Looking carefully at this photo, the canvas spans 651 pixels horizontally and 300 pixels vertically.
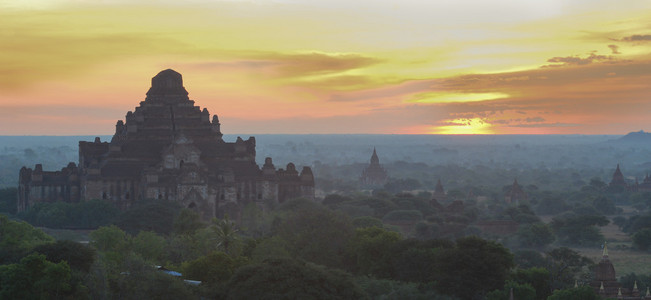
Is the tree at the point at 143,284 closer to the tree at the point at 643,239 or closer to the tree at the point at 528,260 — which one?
the tree at the point at 528,260

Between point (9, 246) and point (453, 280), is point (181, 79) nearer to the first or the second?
point (9, 246)

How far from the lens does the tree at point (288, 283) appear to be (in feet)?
150

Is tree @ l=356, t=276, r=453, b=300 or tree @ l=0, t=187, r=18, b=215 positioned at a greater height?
tree @ l=0, t=187, r=18, b=215

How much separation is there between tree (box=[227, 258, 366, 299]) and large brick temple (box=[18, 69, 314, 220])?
44691 mm

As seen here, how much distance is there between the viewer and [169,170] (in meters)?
94.7

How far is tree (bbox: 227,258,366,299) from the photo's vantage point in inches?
1800

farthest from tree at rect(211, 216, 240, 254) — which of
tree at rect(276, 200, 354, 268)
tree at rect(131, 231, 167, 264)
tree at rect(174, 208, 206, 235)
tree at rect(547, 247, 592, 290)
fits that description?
tree at rect(547, 247, 592, 290)

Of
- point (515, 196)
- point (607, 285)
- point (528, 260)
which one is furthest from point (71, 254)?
point (515, 196)

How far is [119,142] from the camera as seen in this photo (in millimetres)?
100562

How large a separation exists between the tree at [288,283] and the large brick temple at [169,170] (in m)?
44.7

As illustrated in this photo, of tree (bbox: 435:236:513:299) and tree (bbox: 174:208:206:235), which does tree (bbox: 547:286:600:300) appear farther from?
tree (bbox: 174:208:206:235)

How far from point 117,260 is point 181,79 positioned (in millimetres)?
50063

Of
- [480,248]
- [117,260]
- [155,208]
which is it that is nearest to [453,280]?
[480,248]

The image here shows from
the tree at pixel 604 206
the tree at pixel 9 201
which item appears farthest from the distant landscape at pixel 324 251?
the tree at pixel 604 206
